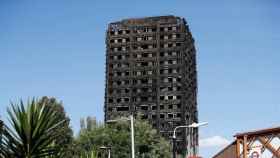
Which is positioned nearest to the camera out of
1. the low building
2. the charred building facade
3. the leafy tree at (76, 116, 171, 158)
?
the low building

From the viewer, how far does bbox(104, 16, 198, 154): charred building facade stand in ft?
407

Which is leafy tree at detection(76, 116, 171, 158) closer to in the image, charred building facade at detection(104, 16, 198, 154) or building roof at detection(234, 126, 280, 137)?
building roof at detection(234, 126, 280, 137)

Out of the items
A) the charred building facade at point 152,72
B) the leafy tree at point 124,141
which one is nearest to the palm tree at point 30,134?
the leafy tree at point 124,141

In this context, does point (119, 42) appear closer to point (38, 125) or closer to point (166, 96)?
point (166, 96)

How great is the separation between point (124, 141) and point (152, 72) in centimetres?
6257

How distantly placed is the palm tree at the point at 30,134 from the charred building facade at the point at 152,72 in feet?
351

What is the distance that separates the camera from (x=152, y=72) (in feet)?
424

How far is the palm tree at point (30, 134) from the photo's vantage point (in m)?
13.2

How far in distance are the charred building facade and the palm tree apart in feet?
351

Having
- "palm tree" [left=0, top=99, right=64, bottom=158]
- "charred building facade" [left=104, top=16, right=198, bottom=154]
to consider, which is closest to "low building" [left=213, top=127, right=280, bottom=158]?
"palm tree" [left=0, top=99, right=64, bottom=158]

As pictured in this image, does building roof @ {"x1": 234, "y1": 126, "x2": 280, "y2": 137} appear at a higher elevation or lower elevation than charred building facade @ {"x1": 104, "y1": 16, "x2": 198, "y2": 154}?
lower

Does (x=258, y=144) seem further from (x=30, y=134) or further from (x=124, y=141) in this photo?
(x=124, y=141)

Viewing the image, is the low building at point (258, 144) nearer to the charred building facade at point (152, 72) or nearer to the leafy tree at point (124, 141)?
the leafy tree at point (124, 141)

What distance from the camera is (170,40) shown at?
12862 centimetres
